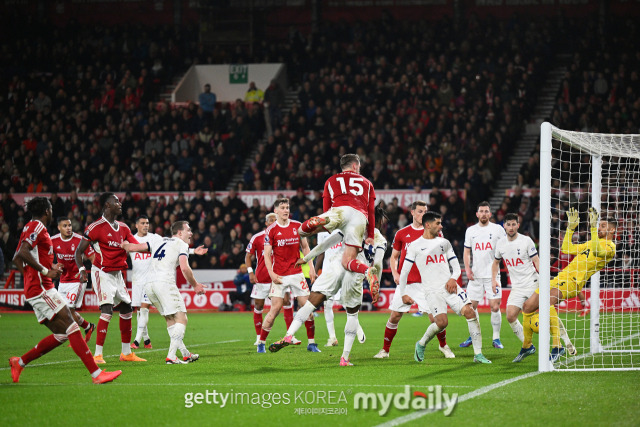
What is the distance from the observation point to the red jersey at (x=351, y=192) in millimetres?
10766

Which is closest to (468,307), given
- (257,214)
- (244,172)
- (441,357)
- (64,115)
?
(441,357)

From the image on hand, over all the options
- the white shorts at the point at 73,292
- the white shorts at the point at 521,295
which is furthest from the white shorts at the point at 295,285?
the white shorts at the point at 73,292

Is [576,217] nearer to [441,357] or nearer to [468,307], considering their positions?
[468,307]

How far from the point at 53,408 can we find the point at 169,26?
29.5 m

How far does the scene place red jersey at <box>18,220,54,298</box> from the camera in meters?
9.15

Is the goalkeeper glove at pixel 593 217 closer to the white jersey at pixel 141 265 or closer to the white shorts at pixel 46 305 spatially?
the white shorts at pixel 46 305

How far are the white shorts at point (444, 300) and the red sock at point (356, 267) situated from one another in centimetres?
175

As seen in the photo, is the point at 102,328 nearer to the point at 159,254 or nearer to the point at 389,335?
the point at 159,254

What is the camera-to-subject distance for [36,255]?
927cm

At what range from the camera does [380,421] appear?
703cm

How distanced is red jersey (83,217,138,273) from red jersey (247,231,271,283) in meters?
2.60

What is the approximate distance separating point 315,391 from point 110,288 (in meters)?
4.94

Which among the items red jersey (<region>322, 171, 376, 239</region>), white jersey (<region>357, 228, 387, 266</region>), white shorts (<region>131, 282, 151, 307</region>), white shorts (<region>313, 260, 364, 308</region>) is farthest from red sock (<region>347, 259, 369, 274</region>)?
white shorts (<region>131, 282, 151, 307</region>)

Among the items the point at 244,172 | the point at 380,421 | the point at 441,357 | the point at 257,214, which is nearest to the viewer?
the point at 380,421
